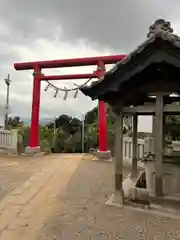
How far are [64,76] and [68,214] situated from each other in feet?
28.3

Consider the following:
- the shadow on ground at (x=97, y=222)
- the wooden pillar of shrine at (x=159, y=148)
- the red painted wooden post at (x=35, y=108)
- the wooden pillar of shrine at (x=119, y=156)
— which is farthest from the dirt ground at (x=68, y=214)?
the red painted wooden post at (x=35, y=108)

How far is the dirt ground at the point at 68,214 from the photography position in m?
3.97

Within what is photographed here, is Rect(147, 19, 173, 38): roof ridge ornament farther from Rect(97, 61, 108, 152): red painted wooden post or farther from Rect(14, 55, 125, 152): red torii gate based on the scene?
Rect(97, 61, 108, 152): red painted wooden post

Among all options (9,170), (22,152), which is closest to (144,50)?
(9,170)

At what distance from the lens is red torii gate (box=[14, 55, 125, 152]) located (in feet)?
38.1

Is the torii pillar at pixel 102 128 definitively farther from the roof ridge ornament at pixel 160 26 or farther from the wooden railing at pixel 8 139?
the roof ridge ornament at pixel 160 26

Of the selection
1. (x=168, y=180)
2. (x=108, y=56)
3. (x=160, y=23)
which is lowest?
(x=168, y=180)

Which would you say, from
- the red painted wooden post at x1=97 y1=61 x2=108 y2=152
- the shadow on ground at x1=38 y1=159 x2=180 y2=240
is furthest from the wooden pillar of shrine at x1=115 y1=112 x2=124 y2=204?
the red painted wooden post at x1=97 y1=61 x2=108 y2=152

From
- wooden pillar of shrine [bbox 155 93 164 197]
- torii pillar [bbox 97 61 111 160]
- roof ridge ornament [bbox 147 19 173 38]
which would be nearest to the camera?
roof ridge ornament [bbox 147 19 173 38]

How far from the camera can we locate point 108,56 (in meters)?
11.6

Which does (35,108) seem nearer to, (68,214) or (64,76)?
(64,76)

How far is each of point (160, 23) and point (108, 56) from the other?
6878 mm

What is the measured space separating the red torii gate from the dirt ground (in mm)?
3805

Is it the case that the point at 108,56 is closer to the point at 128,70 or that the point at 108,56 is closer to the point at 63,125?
the point at 128,70
